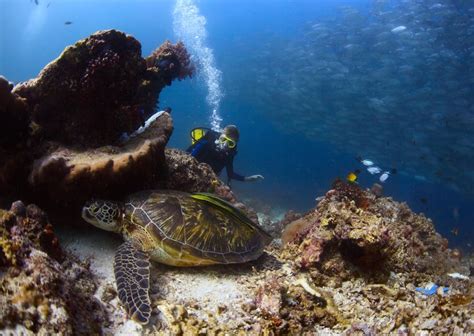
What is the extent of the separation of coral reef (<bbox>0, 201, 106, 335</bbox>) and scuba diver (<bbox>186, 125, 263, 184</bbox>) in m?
5.40

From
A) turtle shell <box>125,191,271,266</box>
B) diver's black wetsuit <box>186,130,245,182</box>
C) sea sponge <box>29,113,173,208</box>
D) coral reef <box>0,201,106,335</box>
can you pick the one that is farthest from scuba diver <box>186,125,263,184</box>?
coral reef <box>0,201,106,335</box>

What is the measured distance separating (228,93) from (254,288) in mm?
62919

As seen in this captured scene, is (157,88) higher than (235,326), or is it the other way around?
(157,88)

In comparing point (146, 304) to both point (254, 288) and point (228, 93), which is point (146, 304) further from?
point (228, 93)

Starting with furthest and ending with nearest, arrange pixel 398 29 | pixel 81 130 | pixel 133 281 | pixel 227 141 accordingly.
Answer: pixel 398 29 < pixel 227 141 < pixel 81 130 < pixel 133 281

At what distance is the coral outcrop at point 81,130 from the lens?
363cm

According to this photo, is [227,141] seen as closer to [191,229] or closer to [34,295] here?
[191,229]

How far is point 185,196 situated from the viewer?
4164mm

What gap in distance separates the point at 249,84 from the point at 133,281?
146 ft

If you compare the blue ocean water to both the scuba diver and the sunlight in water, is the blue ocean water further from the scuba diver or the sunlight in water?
the scuba diver

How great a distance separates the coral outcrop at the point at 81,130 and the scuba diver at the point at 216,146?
3.29 metres

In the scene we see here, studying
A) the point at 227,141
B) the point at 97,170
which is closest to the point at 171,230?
the point at 97,170

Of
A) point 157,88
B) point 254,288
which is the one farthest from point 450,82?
point 254,288

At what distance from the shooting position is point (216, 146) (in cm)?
826
